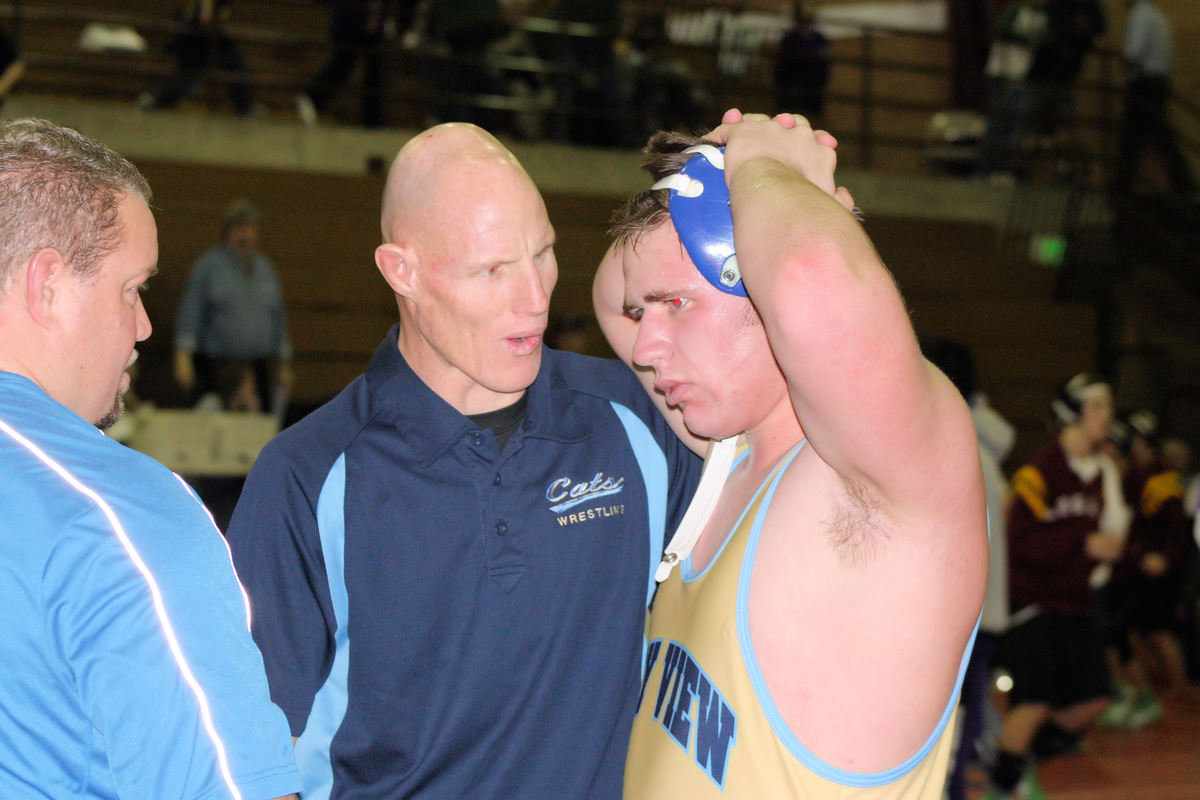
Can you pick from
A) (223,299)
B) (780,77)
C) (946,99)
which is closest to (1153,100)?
(946,99)

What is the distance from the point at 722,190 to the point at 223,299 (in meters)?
6.18

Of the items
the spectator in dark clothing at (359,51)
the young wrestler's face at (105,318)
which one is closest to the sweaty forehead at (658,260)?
the young wrestler's face at (105,318)

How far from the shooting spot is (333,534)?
196 centimetres

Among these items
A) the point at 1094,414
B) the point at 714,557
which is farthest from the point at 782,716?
the point at 1094,414

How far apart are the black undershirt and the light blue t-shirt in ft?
2.92

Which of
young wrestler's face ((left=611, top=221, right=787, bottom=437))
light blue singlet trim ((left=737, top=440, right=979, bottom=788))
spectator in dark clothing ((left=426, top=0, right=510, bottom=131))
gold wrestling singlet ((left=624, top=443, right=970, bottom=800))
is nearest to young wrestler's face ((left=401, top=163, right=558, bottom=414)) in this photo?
young wrestler's face ((left=611, top=221, right=787, bottom=437))

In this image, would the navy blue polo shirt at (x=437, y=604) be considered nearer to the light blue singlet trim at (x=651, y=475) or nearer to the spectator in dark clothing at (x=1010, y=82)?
the light blue singlet trim at (x=651, y=475)

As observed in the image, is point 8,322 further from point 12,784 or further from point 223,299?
point 223,299

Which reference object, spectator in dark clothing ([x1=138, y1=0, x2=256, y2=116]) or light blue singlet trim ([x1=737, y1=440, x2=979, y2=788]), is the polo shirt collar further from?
spectator in dark clothing ([x1=138, y1=0, x2=256, y2=116])

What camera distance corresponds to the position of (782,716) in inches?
60.9

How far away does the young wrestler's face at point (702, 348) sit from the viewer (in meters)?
1.77

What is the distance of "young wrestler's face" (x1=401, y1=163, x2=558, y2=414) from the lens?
2.10 m

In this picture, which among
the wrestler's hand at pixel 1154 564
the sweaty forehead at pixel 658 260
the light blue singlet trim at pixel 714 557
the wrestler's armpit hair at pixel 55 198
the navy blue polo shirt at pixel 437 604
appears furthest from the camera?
the wrestler's hand at pixel 1154 564

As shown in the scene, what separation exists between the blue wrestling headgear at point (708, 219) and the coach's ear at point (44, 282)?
89 centimetres
